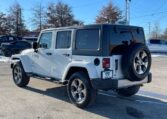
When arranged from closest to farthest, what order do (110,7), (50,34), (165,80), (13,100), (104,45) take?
1. (104,45)
2. (13,100)
3. (50,34)
4. (165,80)
5. (110,7)

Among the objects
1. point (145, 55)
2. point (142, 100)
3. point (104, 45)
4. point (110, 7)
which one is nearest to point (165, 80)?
point (142, 100)

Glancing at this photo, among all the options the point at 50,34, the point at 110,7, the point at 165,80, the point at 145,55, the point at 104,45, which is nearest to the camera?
the point at 104,45

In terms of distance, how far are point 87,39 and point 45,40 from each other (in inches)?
80.4

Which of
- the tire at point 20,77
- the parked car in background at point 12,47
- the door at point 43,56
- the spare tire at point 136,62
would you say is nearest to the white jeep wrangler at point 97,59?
the spare tire at point 136,62

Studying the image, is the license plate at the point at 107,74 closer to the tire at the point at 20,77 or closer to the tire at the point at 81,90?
the tire at the point at 81,90

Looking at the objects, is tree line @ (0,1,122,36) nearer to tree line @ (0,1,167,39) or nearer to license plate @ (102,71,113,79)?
tree line @ (0,1,167,39)

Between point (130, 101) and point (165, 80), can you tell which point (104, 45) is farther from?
point (165, 80)

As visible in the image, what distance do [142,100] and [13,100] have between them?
11.2 feet

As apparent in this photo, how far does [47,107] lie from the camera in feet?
25.9

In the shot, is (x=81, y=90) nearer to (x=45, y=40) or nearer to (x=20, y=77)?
(x=45, y=40)

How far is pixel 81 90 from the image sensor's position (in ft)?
25.8

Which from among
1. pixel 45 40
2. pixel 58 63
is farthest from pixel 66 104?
pixel 45 40

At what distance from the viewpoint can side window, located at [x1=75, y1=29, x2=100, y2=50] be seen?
7.62 m

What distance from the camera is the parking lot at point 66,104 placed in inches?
285
